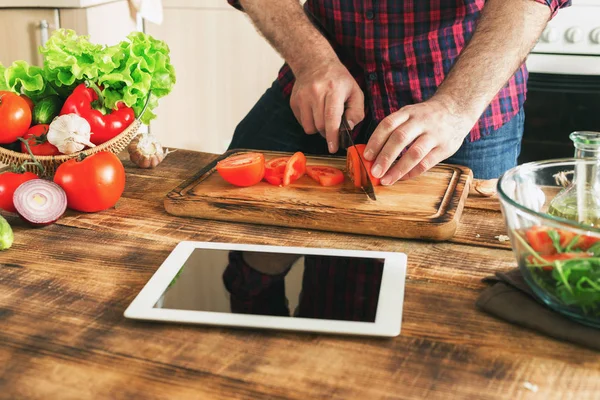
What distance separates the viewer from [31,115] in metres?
1.32

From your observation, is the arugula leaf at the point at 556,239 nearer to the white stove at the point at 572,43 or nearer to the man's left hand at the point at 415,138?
the man's left hand at the point at 415,138

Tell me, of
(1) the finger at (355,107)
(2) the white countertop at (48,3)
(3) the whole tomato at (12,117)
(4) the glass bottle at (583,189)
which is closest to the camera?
(4) the glass bottle at (583,189)

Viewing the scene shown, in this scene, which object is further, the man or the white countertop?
the white countertop

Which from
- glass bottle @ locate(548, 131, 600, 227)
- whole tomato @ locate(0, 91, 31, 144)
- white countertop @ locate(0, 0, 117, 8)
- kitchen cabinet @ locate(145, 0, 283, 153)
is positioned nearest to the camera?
glass bottle @ locate(548, 131, 600, 227)

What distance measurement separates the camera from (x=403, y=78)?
5.41 feet

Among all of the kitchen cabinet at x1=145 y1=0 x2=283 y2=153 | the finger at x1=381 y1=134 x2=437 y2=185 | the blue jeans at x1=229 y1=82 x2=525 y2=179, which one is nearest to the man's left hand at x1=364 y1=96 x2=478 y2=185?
the finger at x1=381 y1=134 x2=437 y2=185

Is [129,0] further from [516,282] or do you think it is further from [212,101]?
[516,282]

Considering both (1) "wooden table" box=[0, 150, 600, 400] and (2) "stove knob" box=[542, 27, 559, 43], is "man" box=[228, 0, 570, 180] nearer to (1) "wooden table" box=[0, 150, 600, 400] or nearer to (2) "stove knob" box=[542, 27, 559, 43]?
(1) "wooden table" box=[0, 150, 600, 400]

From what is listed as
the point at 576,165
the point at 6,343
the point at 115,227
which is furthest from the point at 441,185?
the point at 6,343

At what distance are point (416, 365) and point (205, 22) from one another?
8.44ft

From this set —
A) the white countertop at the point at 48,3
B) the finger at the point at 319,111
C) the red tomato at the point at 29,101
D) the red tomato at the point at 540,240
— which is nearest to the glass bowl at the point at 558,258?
the red tomato at the point at 540,240

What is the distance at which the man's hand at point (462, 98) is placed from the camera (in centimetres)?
A: 124

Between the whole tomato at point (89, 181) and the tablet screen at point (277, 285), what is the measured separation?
27cm

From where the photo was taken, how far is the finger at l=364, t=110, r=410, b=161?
1226 mm
